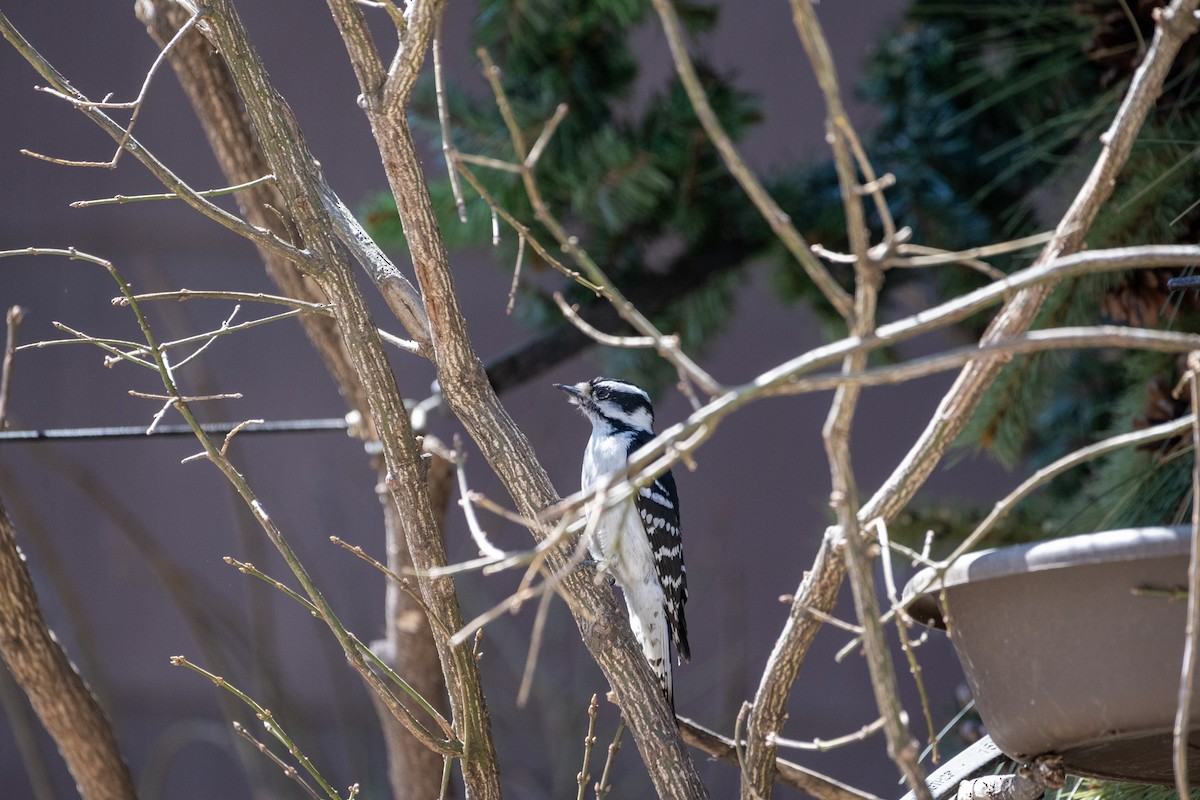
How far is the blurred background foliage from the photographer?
2799 millimetres

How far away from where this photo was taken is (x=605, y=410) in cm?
405

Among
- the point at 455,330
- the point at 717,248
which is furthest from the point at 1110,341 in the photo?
the point at 717,248

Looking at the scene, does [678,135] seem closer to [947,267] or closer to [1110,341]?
[947,267]

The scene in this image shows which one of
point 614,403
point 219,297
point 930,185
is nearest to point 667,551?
point 614,403

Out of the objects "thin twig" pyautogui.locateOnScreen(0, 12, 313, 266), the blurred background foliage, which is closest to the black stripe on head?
the blurred background foliage

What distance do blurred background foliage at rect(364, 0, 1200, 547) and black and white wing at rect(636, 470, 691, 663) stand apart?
0.46m

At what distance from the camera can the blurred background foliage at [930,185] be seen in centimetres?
280

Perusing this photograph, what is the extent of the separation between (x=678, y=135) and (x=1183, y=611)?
2.28 meters

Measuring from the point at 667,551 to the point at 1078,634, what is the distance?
8.01 ft

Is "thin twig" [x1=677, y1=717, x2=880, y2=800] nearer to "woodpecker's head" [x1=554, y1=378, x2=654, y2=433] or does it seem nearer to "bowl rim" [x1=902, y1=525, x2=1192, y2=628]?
"bowl rim" [x1=902, y1=525, x2=1192, y2=628]

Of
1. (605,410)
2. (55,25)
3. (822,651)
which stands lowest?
(822,651)

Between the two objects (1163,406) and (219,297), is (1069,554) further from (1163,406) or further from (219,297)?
(1163,406)

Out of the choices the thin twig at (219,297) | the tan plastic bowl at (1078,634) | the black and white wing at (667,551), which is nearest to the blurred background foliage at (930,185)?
the black and white wing at (667,551)

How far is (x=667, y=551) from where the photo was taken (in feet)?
12.8
